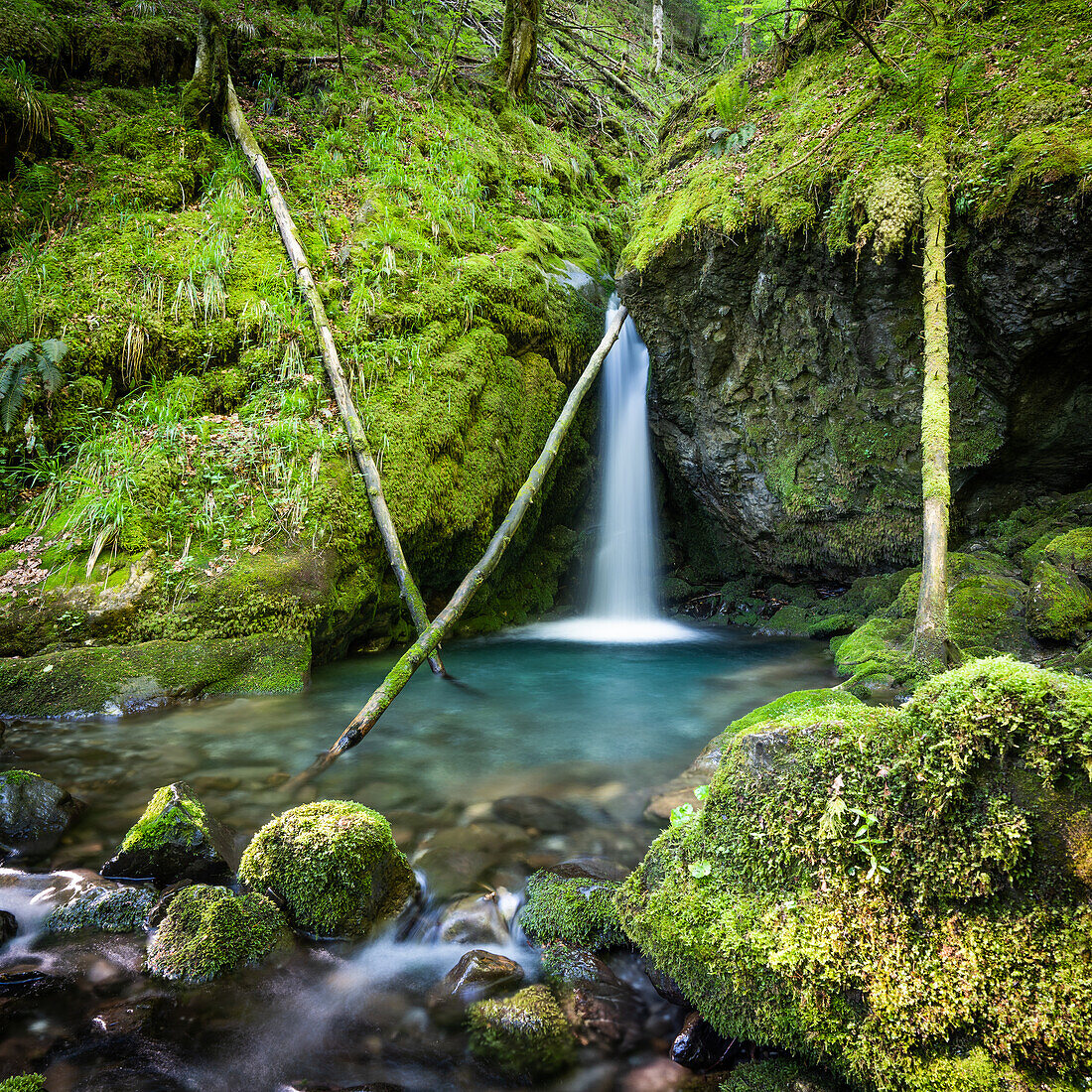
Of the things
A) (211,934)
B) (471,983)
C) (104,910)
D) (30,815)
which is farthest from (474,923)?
(30,815)

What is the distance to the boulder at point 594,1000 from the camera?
1.96 m

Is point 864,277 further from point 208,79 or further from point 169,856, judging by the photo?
point 208,79

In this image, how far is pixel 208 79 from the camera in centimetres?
887

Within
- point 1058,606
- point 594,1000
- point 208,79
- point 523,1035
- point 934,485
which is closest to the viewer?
point 523,1035

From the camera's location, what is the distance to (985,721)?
153cm

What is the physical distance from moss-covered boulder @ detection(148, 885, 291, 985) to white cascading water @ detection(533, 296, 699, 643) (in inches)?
278

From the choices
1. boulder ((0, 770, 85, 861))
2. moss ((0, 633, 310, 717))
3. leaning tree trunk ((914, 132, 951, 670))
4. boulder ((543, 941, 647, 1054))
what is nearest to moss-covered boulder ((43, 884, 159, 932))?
boulder ((0, 770, 85, 861))

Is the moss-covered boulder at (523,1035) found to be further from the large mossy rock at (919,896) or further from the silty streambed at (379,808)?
the large mossy rock at (919,896)

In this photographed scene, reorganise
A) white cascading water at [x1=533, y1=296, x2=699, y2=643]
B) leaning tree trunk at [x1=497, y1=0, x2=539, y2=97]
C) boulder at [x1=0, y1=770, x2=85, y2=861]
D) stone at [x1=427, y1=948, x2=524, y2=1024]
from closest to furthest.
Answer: stone at [x1=427, y1=948, x2=524, y2=1024]
boulder at [x1=0, y1=770, x2=85, y2=861]
white cascading water at [x1=533, y1=296, x2=699, y2=643]
leaning tree trunk at [x1=497, y1=0, x2=539, y2=97]

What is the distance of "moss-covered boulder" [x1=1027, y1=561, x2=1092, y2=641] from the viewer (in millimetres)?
4539

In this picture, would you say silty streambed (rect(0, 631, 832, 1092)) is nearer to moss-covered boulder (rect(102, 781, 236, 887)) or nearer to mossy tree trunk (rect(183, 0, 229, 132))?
moss-covered boulder (rect(102, 781, 236, 887))

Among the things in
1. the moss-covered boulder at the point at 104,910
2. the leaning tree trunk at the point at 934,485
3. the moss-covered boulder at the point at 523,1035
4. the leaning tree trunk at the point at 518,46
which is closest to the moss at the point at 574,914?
the moss-covered boulder at the point at 523,1035

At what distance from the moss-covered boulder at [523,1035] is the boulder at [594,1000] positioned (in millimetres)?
60

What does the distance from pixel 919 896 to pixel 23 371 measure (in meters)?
7.71
